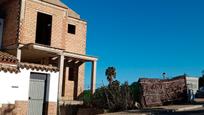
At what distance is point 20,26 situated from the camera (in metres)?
25.1

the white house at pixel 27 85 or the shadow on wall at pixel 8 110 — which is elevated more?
the white house at pixel 27 85

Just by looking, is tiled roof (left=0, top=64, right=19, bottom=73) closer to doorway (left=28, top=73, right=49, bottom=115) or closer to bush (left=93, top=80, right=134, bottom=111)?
doorway (left=28, top=73, right=49, bottom=115)

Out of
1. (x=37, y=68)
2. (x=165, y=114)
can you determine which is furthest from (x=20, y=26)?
(x=165, y=114)

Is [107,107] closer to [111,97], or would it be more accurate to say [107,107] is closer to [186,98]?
[111,97]

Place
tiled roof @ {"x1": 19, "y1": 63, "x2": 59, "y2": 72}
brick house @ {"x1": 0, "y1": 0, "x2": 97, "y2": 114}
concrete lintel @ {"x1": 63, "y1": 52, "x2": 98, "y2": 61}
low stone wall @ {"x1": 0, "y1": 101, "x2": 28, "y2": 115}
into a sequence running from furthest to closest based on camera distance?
concrete lintel @ {"x1": 63, "y1": 52, "x2": 98, "y2": 61}
brick house @ {"x1": 0, "y1": 0, "x2": 97, "y2": 114}
tiled roof @ {"x1": 19, "y1": 63, "x2": 59, "y2": 72}
low stone wall @ {"x1": 0, "y1": 101, "x2": 28, "y2": 115}

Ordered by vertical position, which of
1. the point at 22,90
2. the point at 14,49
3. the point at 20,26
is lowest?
the point at 22,90

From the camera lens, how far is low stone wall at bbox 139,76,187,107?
83.4 feet

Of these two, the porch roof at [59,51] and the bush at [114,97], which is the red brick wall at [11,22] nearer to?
the porch roof at [59,51]

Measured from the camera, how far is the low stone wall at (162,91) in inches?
1000

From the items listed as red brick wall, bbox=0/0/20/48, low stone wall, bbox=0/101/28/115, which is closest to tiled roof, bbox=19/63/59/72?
low stone wall, bbox=0/101/28/115

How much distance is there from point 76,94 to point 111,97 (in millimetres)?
6757

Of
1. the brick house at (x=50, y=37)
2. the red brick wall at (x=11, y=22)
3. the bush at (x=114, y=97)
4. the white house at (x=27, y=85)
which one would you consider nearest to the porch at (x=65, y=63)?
the brick house at (x=50, y=37)

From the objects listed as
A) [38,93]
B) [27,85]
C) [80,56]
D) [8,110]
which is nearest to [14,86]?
[27,85]

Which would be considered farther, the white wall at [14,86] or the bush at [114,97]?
the bush at [114,97]
